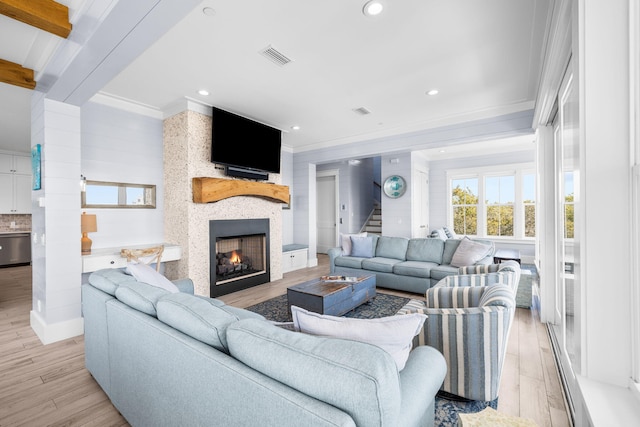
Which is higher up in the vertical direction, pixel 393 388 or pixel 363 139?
pixel 363 139

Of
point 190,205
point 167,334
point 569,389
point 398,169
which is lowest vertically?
point 569,389

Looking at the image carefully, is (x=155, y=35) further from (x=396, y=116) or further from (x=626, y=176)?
(x=396, y=116)

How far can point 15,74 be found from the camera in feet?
8.76

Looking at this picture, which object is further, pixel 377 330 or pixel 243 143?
pixel 243 143

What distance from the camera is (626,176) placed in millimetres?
1047

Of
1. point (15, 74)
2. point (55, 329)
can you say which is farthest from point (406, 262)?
point (15, 74)

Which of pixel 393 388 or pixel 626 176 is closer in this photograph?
pixel 393 388

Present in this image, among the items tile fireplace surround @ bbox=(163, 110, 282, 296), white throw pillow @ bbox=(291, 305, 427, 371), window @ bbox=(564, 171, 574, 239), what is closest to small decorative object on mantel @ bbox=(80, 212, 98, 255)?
tile fireplace surround @ bbox=(163, 110, 282, 296)

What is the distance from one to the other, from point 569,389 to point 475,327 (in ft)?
2.92

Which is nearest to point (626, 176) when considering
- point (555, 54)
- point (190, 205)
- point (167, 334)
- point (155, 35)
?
point (555, 54)

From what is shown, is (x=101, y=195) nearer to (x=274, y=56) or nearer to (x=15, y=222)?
(x=274, y=56)

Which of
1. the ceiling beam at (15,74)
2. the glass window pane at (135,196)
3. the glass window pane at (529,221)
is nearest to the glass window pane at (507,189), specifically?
the glass window pane at (529,221)

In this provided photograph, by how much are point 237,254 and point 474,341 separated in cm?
394

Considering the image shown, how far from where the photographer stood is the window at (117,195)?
3686mm
